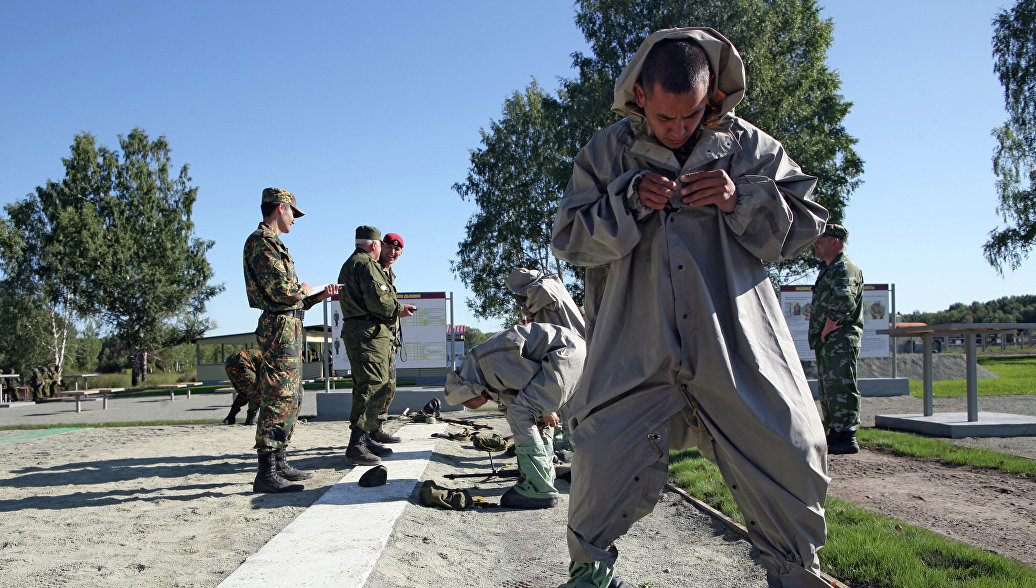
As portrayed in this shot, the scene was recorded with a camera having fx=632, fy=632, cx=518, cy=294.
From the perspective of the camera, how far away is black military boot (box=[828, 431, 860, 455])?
20.2ft

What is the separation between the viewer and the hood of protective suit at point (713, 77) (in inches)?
79.9

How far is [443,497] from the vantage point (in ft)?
13.8

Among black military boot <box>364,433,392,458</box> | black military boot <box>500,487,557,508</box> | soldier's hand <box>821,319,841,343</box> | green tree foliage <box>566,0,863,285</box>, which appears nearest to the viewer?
black military boot <box>500,487,557,508</box>

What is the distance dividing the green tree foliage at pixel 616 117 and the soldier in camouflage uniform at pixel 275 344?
1906 centimetres

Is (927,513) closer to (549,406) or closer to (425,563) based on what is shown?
A: (549,406)

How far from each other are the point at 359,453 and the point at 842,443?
4638 millimetres

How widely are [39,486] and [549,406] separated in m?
4.13

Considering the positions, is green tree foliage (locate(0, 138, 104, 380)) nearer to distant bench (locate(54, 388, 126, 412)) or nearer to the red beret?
distant bench (locate(54, 388, 126, 412))

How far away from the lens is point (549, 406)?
459 centimetres

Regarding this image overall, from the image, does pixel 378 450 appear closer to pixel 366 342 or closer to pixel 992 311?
pixel 366 342

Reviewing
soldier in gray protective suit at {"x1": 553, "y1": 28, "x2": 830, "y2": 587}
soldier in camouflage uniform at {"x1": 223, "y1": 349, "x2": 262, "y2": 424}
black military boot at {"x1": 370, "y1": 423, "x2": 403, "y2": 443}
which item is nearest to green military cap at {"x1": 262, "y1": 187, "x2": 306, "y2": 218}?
black military boot at {"x1": 370, "y1": 423, "x2": 403, "y2": 443}

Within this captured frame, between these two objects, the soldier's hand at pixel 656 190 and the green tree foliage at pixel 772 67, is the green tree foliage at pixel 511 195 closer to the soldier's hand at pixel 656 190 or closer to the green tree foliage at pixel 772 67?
the green tree foliage at pixel 772 67

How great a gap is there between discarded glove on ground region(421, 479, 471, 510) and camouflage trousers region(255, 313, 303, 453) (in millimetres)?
1205

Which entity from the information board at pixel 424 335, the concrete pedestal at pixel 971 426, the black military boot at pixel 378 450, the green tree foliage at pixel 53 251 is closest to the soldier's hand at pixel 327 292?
the black military boot at pixel 378 450
